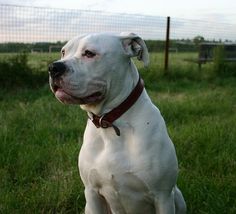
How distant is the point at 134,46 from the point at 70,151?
1.84m

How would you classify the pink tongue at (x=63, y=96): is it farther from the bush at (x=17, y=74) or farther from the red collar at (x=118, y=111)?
the bush at (x=17, y=74)

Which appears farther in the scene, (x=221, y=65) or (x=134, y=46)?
(x=221, y=65)

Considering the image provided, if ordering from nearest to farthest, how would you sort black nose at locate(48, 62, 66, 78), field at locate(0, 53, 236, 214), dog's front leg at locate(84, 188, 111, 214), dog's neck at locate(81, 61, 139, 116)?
black nose at locate(48, 62, 66, 78) < dog's neck at locate(81, 61, 139, 116) < dog's front leg at locate(84, 188, 111, 214) < field at locate(0, 53, 236, 214)

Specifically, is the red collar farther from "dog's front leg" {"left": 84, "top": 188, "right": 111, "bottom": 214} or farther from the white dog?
"dog's front leg" {"left": 84, "top": 188, "right": 111, "bottom": 214}

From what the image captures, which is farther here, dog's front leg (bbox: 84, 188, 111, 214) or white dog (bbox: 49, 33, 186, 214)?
dog's front leg (bbox: 84, 188, 111, 214)

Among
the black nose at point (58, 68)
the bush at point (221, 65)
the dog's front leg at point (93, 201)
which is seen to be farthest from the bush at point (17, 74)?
the black nose at point (58, 68)

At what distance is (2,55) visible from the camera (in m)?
8.46

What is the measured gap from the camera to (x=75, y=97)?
259cm

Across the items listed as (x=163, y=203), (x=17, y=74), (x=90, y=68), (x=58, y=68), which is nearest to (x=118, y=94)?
(x=90, y=68)

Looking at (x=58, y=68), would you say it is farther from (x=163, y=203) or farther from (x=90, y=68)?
(x=163, y=203)

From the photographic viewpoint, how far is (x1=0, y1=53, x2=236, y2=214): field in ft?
11.5

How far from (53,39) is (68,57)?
22.5 feet

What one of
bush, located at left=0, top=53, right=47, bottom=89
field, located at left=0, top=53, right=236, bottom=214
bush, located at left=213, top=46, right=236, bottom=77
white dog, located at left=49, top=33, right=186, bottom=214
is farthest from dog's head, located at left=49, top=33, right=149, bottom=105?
Result: bush, located at left=213, top=46, right=236, bottom=77

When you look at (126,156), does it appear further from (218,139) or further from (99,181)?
(218,139)
